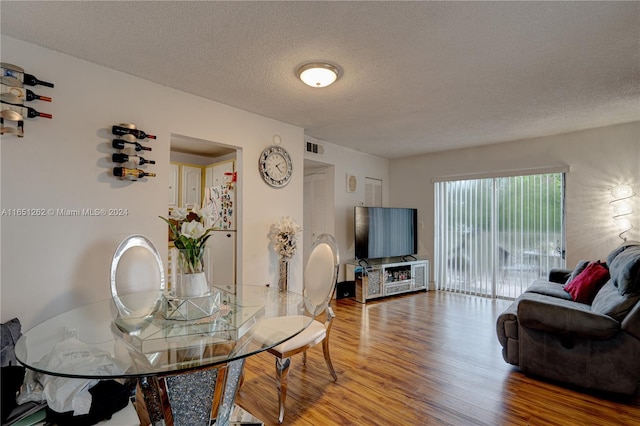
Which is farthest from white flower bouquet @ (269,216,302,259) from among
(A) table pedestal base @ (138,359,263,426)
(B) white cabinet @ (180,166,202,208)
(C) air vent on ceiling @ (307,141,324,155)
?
(B) white cabinet @ (180,166,202,208)

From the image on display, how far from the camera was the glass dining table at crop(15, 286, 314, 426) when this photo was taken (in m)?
1.21

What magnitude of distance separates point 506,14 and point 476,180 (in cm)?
370

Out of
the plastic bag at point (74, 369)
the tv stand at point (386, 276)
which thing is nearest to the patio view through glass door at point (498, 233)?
the tv stand at point (386, 276)

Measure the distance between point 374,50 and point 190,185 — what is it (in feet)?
12.8

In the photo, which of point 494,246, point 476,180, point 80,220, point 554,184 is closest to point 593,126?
point 554,184

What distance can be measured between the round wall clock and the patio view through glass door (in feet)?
10.3

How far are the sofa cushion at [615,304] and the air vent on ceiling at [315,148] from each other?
360 centimetres

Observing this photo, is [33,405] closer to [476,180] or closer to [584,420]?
[584,420]

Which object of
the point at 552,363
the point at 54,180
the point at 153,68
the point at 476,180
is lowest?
the point at 552,363

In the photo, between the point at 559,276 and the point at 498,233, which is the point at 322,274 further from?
the point at 498,233

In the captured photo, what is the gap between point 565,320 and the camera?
2.17 metres

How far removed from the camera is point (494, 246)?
4820 mm

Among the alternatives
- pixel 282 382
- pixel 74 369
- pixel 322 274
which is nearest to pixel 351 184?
pixel 322 274

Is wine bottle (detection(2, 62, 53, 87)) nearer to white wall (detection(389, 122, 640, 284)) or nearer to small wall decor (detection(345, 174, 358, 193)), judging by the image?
small wall decor (detection(345, 174, 358, 193))
